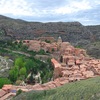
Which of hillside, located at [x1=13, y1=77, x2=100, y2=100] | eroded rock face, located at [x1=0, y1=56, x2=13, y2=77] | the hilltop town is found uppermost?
hillside, located at [x1=13, y1=77, x2=100, y2=100]

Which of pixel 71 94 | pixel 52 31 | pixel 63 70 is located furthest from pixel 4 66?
pixel 52 31

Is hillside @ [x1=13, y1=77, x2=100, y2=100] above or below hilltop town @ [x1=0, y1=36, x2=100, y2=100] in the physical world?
above

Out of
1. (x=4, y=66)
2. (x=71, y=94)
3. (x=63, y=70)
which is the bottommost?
(x=4, y=66)

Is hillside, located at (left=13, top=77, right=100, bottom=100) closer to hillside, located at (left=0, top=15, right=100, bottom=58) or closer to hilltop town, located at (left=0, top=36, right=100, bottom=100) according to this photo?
hilltop town, located at (left=0, top=36, right=100, bottom=100)

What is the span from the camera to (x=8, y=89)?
2723 centimetres

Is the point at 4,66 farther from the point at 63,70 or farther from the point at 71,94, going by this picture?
the point at 71,94

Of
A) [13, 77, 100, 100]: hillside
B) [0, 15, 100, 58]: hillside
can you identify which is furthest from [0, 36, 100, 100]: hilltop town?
[0, 15, 100, 58]: hillside

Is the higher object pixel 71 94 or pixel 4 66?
pixel 71 94

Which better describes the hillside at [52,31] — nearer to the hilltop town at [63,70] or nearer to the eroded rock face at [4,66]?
the hilltop town at [63,70]

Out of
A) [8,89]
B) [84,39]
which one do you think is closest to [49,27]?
[84,39]

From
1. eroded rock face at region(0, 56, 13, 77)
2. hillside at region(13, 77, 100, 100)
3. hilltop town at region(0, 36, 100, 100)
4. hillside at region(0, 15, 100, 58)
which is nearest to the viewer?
hillside at region(13, 77, 100, 100)

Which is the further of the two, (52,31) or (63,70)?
(52,31)

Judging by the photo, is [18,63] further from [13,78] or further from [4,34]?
[4,34]

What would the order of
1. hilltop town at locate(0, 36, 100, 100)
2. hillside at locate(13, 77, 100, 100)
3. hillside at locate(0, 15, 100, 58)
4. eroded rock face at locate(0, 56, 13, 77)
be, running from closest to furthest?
hillside at locate(13, 77, 100, 100), hilltop town at locate(0, 36, 100, 100), eroded rock face at locate(0, 56, 13, 77), hillside at locate(0, 15, 100, 58)
